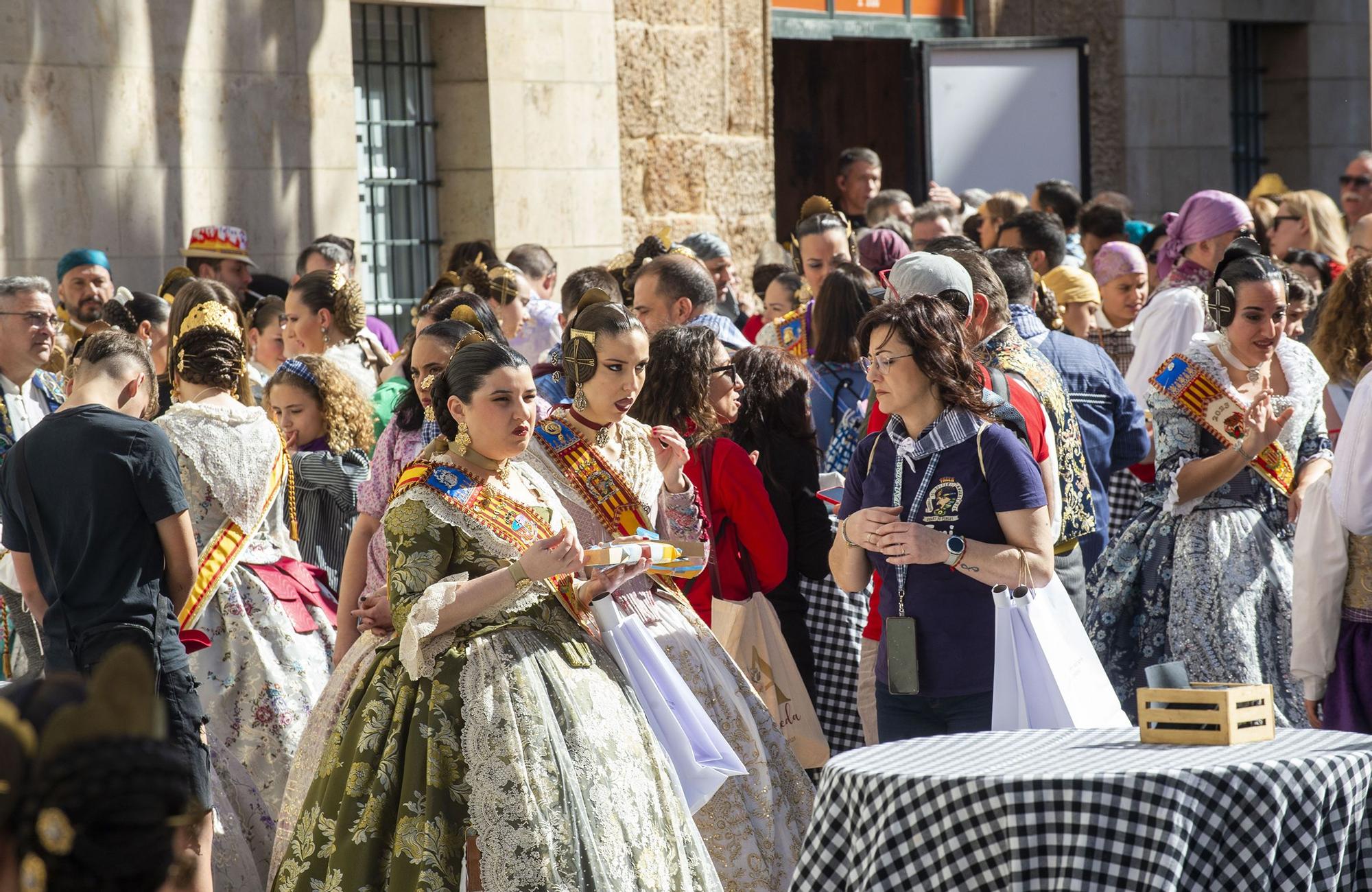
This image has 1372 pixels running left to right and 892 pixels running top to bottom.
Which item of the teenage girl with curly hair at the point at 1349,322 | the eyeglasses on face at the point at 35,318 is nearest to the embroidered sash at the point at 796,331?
the teenage girl with curly hair at the point at 1349,322

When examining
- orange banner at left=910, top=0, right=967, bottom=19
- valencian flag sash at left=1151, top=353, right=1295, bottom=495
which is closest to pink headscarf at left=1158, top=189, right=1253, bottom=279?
valencian flag sash at left=1151, top=353, right=1295, bottom=495

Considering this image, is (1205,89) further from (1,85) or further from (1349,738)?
(1349,738)

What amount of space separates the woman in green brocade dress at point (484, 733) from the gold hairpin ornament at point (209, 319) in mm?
1626

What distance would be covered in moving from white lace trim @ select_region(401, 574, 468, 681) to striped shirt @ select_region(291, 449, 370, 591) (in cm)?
219

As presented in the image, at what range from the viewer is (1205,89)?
16.2 m

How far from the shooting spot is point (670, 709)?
4383 millimetres

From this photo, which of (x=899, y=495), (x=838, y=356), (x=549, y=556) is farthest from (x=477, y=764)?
(x=838, y=356)

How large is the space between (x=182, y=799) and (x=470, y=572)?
249 centimetres

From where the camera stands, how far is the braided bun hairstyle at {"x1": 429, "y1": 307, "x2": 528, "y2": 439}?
13.9ft

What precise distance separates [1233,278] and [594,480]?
2.44 meters

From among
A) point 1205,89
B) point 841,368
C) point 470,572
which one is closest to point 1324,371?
point 841,368

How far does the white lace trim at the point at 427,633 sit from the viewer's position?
3.98m

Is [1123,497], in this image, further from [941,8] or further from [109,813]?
[941,8]

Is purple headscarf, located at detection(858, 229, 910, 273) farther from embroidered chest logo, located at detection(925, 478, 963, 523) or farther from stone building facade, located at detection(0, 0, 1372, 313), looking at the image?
embroidered chest logo, located at detection(925, 478, 963, 523)
